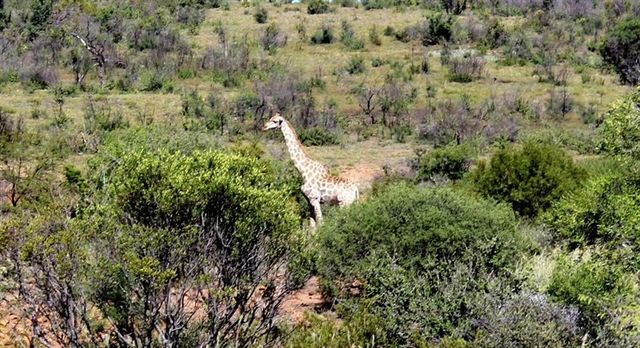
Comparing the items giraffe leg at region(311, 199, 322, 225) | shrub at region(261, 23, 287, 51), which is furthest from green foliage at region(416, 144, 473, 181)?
shrub at region(261, 23, 287, 51)

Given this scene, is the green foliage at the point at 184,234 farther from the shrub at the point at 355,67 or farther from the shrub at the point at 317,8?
the shrub at the point at 317,8

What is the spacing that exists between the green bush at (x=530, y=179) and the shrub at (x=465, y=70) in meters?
19.6

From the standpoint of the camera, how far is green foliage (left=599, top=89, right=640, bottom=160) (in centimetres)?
924

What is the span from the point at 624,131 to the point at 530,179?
4148 mm

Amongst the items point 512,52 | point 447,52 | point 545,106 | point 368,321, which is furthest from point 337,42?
point 368,321

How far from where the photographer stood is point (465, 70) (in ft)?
111

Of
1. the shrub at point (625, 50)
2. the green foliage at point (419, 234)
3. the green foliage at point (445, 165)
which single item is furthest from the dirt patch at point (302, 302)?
the shrub at point (625, 50)

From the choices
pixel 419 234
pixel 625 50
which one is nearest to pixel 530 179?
pixel 419 234

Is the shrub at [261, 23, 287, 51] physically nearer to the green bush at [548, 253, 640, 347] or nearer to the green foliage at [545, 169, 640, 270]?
the green foliage at [545, 169, 640, 270]

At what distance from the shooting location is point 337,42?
39.2 meters

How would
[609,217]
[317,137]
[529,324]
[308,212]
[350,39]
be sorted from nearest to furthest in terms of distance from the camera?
[529,324] → [609,217] → [308,212] → [317,137] → [350,39]

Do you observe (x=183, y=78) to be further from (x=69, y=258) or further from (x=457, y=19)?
(x=69, y=258)

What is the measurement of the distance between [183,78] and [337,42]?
29.5ft

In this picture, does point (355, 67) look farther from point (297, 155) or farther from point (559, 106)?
point (297, 155)
